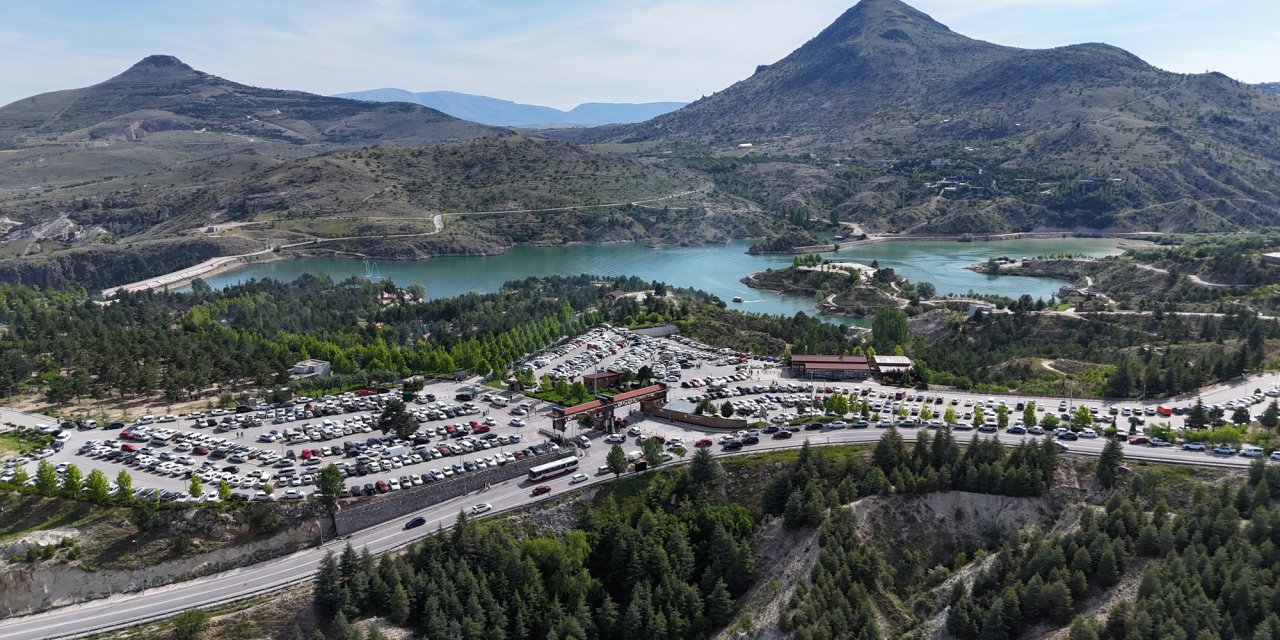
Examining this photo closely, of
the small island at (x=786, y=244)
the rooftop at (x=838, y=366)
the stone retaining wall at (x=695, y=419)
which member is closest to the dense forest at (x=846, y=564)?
the stone retaining wall at (x=695, y=419)

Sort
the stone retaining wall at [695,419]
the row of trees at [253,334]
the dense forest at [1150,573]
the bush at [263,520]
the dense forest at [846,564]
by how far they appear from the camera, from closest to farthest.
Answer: the dense forest at [1150,573]
the dense forest at [846,564]
the bush at [263,520]
the stone retaining wall at [695,419]
the row of trees at [253,334]

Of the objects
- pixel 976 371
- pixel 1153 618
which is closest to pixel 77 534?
pixel 1153 618

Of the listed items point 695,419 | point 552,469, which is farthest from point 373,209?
point 552,469

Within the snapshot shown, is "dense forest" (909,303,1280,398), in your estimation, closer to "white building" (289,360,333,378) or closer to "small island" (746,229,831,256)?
"white building" (289,360,333,378)

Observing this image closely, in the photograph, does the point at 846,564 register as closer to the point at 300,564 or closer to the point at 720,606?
the point at 720,606

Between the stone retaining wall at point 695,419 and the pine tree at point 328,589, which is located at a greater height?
the stone retaining wall at point 695,419

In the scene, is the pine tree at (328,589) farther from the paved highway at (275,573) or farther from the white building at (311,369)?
the white building at (311,369)

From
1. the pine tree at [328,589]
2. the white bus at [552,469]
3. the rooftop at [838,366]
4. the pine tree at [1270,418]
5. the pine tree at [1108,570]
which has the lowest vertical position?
the pine tree at [328,589]
